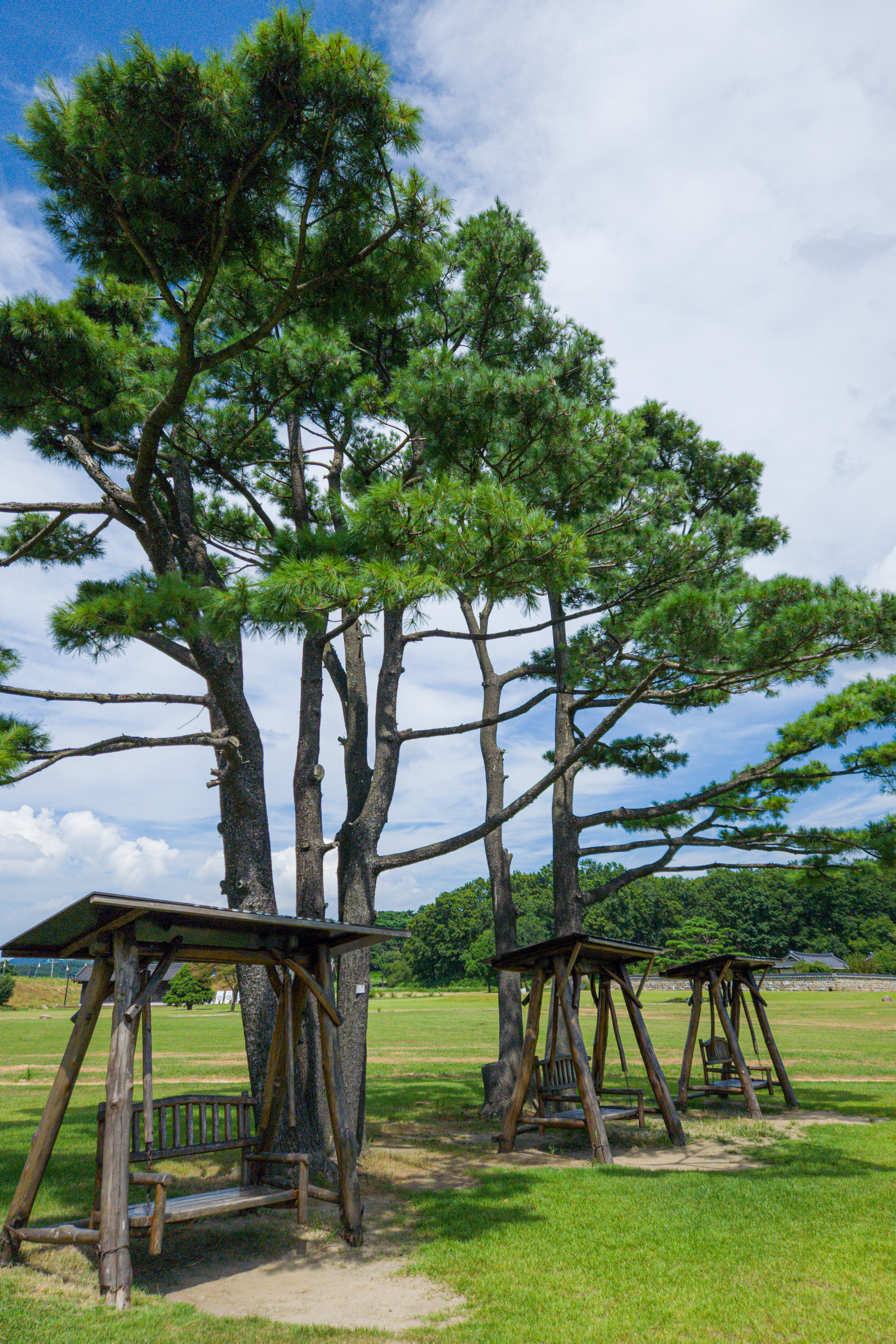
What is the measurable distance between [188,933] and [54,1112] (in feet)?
3.97

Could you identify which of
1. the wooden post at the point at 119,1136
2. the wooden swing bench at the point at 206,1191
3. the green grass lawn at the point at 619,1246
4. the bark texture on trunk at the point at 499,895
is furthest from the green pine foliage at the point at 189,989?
the wooden post at the point at 119,1136

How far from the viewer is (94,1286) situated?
439 centimetres

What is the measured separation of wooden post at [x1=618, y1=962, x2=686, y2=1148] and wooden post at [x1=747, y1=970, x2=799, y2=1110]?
2352 mm

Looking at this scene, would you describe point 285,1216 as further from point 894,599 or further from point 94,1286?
point 894,599

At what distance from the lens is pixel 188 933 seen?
530 centimetres

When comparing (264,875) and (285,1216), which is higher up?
(264,875)

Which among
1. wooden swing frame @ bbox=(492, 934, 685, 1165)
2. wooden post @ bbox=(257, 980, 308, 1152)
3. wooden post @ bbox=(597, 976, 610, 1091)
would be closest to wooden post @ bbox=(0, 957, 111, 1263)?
wooden post @ bbox=(257, 980, 308, 1152)

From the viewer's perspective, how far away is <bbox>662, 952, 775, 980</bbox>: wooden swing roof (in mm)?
10531

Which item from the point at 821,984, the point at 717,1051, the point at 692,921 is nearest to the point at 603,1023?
the point at 717,1051

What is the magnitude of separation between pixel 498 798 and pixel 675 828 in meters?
2.62

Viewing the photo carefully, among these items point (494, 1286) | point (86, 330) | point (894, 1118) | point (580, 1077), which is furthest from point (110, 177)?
point (894, 1118)

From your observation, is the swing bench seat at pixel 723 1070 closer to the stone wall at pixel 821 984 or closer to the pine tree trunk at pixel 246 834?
the pine tree trunk at pixel 246 834

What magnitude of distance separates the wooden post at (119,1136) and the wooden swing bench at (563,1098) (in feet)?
15.2

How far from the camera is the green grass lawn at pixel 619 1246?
377cm
